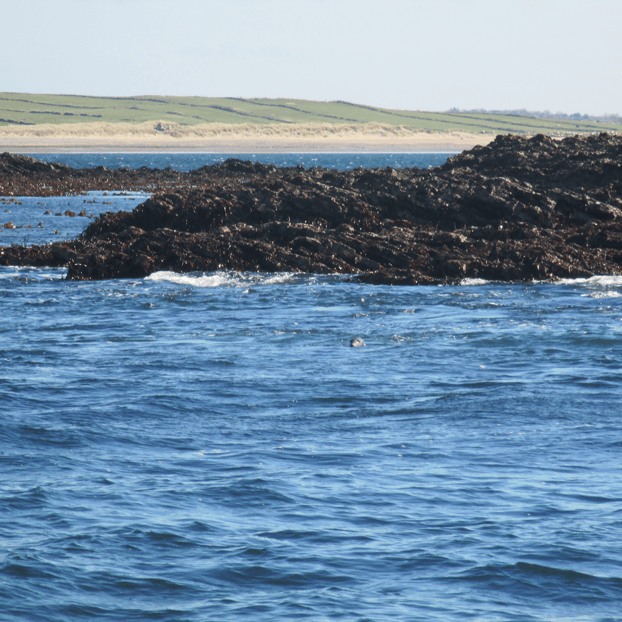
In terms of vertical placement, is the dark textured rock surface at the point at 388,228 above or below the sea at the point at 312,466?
above

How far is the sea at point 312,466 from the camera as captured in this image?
7863 millimetres

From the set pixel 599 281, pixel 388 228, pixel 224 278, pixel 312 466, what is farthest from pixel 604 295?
pixel 312 466

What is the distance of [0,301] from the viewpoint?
24.5 meters

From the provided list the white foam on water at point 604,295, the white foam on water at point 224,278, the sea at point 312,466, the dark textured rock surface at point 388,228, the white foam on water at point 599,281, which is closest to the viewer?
the sea at point 312,466

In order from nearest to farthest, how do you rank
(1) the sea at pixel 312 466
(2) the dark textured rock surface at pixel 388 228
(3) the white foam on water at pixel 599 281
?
1. (1) the sea at pixel 312 466
2. (3) the white foam on water at pixel 599 281
3. (2) the dark textured rock surface at pixel 388 228

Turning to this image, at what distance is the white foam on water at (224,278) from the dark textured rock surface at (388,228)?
75 cm

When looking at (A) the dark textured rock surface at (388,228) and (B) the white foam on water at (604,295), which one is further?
(A) the dark textured rock surface at (388,228)

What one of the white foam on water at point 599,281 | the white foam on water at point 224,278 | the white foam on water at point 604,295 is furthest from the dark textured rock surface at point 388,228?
the white foam on water at point 604,295

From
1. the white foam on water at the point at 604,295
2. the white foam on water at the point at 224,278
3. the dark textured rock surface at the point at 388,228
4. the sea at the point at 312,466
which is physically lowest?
the sea at the point at 312,466

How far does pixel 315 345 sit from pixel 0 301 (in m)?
10.9

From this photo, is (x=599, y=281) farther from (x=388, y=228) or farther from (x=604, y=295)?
(x=388, y=228)

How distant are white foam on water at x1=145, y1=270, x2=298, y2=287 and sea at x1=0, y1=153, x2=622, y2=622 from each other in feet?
16.5

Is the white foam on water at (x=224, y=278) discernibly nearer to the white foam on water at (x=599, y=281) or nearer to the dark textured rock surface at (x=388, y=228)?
the dark textured rock surface at (x=388, y=228)

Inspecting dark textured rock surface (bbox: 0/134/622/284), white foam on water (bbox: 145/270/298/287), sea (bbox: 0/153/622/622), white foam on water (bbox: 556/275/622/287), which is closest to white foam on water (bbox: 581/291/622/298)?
white foam on water (bbox: 556/275/622/287)
